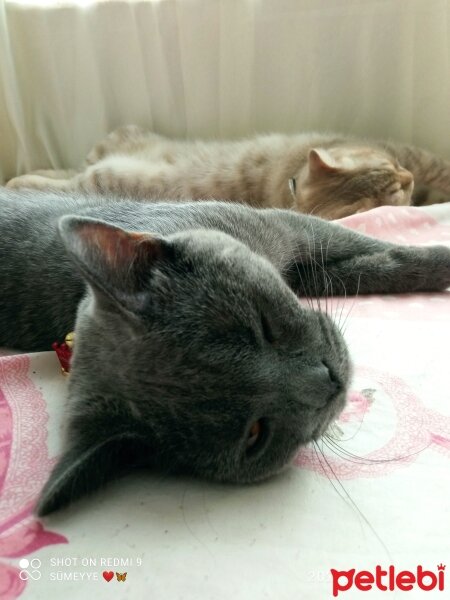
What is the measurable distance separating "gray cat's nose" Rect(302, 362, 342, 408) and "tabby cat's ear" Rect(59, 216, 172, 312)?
275mm

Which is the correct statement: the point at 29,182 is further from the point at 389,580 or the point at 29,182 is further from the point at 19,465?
the point at 389,580

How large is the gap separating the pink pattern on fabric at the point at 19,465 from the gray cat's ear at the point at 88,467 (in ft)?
0.13

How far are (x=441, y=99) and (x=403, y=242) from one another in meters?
0.70

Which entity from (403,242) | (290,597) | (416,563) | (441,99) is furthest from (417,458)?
(441,99)

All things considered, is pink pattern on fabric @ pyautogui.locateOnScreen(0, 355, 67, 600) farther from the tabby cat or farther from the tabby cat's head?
the tabby cat's head

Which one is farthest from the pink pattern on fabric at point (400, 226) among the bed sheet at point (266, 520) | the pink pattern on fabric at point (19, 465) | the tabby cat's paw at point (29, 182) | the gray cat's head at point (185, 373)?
the tabby cat's paw at point (29, 182)

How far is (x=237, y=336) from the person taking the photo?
756mm

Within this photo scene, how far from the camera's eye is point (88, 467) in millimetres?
731

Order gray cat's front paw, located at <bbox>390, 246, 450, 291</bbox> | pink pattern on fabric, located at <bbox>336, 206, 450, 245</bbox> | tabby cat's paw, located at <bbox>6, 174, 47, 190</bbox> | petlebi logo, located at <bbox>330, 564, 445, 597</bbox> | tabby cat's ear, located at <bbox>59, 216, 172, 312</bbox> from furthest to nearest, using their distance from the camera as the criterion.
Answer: tabby cat's paw, located at <bbox>6, 174, 47, 190</bbox> → pink pattern on fabric, located at <bbox>336, 206, 450, 245</bbox> → gray cat's front paw, located at <bbox>390, 246, 450, 291</bbox> → tabby cat's ear, located at <bbox>59, 216, 172, 312</bbox> → petlebi logo, located at <bbox>330, 564, 445, 597</bbox>

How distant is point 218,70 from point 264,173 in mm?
429

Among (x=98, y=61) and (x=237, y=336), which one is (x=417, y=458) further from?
(x=98, y=61)

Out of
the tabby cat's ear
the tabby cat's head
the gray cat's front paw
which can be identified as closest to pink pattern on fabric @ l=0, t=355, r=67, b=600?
the tabby cat's ear

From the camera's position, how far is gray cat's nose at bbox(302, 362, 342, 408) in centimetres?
76

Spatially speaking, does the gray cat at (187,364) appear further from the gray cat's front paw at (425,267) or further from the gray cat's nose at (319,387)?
the gray cat's front paw at (425,267)
